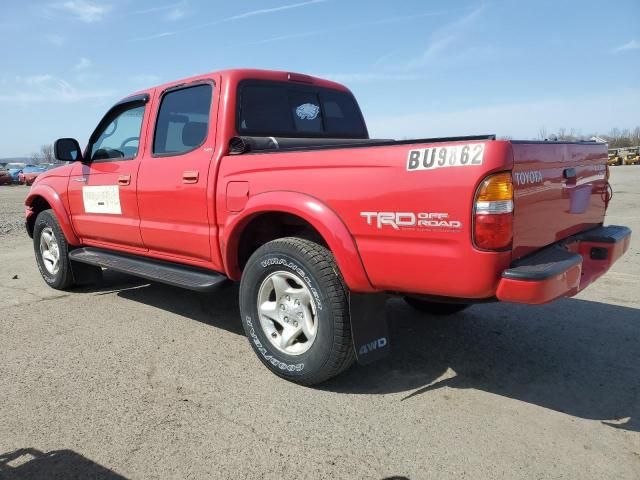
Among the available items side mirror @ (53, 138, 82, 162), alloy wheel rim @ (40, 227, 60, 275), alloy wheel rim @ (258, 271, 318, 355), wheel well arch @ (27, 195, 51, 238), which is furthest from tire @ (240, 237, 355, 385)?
wheel well arch @ (27, 195, 51, 238)

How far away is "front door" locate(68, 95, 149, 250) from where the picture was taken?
170 inches

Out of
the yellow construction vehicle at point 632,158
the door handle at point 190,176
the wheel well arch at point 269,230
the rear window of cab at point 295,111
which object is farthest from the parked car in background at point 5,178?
the yellow construction vehicle at point 632,158

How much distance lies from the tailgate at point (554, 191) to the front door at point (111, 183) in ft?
10.1

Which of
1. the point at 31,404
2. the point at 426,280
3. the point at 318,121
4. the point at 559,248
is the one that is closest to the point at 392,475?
the point at 426,280

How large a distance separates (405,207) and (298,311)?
40.2 inches

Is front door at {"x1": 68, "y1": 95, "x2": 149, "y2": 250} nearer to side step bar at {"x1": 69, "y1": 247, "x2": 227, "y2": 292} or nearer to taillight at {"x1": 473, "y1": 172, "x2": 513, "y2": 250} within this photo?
side step bar at {"x1": 69, "y1": 247, "x2": 227, "y2": 292}

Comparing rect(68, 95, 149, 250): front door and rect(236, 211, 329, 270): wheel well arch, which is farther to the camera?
rect(68, 95, 149, 250): front door

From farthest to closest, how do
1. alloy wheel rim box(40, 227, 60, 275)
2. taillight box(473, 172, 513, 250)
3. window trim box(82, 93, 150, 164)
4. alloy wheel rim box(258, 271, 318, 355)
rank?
alloy wheel rim box(40, 227, 60, 275)
window trim box(82, 93, 150, 164)
alloy wheel rim box(258, 271, 318, 355)
taillight box(473, 172, 513, 250)

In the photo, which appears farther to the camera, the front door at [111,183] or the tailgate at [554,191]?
the front door at [111,183]

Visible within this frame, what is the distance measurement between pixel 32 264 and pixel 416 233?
6.37 m

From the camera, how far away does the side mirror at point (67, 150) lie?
488cm

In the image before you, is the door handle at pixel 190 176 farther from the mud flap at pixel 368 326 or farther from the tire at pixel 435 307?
the tire at pixel 435 307

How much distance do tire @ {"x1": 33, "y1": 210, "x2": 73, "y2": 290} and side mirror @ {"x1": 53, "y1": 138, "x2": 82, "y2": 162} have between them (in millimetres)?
798

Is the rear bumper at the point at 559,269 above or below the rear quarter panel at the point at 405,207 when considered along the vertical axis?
below
